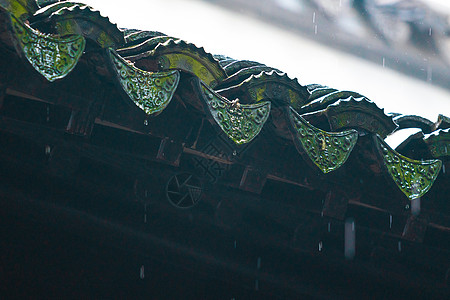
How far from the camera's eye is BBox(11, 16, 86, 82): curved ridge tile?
9.77ft

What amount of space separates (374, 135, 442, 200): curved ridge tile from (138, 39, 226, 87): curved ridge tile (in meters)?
1.35

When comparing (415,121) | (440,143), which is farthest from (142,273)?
(415,121)

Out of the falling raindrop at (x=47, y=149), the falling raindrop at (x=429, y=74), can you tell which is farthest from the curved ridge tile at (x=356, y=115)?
the falling raindrop at (x=429, y=74)

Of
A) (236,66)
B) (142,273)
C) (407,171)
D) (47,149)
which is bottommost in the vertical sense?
(142,273)

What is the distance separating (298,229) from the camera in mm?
4750

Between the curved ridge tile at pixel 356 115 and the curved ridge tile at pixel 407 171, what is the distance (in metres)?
0.19

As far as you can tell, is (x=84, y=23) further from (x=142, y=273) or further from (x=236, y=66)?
(x=142, y=273)

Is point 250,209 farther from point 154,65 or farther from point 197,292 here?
point 154,65

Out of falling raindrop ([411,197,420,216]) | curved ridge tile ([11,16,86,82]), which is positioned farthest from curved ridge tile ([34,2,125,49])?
falling raindrop ([411,197,420,216])

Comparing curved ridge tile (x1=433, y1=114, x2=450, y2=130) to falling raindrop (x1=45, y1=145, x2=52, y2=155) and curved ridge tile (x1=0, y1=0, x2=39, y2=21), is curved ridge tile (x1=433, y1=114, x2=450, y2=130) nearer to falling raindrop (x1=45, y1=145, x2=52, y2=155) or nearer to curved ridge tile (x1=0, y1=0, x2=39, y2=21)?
falling raindrop (x1=45, y1=145, x2=52, y2=155)

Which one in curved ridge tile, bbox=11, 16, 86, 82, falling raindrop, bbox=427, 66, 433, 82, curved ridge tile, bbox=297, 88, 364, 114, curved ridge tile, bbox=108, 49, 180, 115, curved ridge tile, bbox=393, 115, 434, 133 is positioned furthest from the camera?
falling raindrop, bbox=427, 66, 433, 82

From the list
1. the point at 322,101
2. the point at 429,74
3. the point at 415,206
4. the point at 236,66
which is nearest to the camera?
the point at 322,101

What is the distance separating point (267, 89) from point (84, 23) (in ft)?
4.79

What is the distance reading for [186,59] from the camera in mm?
3992
